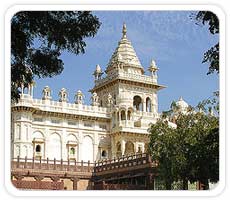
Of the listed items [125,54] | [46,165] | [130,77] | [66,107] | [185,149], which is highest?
[125,54]

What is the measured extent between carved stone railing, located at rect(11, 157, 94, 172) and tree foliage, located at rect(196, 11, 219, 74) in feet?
58.3

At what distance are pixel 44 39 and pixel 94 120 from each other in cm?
2659

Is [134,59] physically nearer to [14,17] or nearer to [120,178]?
[120,178]

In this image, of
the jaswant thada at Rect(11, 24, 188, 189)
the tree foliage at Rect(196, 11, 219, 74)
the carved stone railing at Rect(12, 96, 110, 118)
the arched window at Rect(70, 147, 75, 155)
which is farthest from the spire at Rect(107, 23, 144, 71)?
the tree foliage at Rect(196, 11, 219, 74)

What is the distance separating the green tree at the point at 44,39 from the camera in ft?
31.5

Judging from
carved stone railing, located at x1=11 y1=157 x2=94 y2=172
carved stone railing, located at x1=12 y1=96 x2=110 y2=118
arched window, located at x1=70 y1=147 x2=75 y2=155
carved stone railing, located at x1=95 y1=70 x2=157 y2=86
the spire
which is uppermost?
the spire

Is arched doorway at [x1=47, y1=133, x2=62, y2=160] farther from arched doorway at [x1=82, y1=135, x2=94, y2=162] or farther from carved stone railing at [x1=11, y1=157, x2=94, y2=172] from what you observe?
carved stone railing at [x1=11, y1=157, x2=94, y2=172]

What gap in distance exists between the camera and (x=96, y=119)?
1433 inches

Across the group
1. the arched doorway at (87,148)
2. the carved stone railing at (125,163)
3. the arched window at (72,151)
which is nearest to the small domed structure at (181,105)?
the carved stone railing at (125,163)

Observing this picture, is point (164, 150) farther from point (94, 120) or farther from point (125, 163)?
point (94, 120)

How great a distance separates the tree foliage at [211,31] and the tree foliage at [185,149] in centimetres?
376

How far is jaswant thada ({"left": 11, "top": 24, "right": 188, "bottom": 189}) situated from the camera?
33.4 meters
